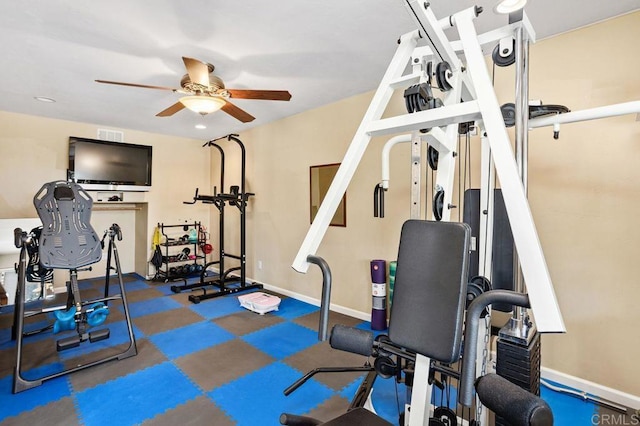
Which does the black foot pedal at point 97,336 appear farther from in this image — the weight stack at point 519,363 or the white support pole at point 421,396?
the weight stack at point 519,363

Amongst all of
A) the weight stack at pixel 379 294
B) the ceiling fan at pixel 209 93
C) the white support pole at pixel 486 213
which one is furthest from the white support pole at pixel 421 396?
the ceiling fan at pixel 209 93

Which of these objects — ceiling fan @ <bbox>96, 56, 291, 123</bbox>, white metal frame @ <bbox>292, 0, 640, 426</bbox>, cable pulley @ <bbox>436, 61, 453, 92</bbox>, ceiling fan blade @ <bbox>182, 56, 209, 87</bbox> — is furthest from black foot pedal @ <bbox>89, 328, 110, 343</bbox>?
cable pulley @ <bbox>436, 61, 453, 92</bbox>

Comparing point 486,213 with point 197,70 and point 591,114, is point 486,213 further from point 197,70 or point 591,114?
point 197,70

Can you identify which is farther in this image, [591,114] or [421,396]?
[591,114]

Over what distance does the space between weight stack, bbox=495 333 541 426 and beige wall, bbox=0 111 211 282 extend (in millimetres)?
5688

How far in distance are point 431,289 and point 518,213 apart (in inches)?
22.3

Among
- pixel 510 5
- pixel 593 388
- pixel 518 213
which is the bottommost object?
pixel 593 388

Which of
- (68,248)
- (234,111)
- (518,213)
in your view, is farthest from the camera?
(234,111)

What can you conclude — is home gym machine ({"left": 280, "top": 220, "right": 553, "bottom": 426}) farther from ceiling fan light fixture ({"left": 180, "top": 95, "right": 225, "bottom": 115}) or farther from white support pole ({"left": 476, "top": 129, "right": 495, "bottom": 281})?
ceiling fan light fixture ({"left": 180, "top": 95, "right": 225, "bottom": 115})

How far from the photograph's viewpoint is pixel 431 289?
1.26 m

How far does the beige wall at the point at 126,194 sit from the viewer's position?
441cm

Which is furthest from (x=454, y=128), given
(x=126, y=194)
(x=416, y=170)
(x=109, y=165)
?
(x=126, y=194)

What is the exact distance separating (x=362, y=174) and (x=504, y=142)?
9.40ft

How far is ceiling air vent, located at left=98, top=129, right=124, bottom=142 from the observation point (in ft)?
16.7
